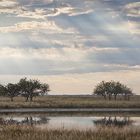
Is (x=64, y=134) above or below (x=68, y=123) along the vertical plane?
below

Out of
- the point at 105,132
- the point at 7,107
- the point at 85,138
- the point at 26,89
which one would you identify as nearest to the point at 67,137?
the point at 85,138

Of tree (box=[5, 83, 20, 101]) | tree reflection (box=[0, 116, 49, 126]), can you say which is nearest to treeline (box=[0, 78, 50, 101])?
tree (box=[5, 83, 20, 101])

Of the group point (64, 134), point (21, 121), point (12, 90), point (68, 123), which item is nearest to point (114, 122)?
point (68, 123)

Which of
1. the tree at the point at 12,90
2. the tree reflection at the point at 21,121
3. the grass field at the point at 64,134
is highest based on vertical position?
the tree at the point at 12,90

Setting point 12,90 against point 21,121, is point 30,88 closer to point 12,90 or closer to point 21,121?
point 12,90

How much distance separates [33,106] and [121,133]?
191ft

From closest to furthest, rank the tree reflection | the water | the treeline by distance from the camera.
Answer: the water → the tree reflection → the treeline

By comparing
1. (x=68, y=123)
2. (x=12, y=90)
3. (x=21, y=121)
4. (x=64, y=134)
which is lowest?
(x=64, y=134)

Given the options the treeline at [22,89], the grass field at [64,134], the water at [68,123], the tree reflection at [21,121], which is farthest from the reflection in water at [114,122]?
the treeline at [22,89]

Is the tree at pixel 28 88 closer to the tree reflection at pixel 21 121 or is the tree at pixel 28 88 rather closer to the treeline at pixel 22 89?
the treeline at pixel 22 89

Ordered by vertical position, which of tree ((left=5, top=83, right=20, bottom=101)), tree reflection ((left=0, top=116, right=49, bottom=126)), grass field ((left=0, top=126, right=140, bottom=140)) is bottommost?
grass field ((left=0, top=126, right=140, bottom=140))

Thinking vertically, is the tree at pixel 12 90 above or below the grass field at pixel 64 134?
above

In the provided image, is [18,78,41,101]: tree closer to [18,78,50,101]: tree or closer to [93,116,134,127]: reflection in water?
[18,78,50,101]: tree

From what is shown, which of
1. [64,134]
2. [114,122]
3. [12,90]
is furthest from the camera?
[12,90]
